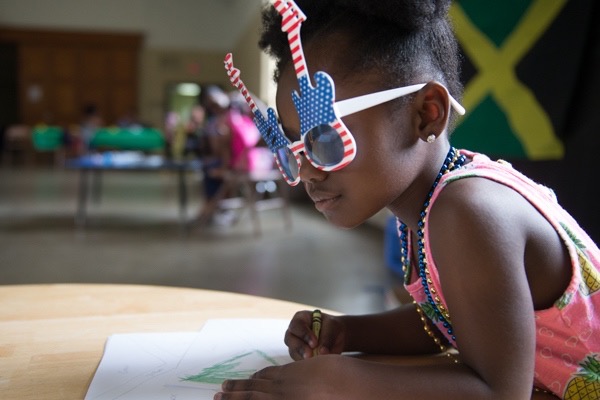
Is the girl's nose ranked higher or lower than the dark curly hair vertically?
lower

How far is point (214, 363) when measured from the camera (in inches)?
30.7

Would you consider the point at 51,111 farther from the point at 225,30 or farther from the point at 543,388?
the point at 543,388

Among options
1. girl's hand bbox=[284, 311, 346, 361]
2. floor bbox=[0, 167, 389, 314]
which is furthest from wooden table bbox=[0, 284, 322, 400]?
floor bbox=[0, 167, 389, 314]

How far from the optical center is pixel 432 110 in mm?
721

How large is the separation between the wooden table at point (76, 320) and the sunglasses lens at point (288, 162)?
25 centimetres

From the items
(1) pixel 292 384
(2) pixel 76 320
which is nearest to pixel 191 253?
(2) pixel 76 320

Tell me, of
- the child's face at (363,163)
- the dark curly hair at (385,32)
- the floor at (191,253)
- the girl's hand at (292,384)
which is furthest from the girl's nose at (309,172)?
the floor at (191,253)

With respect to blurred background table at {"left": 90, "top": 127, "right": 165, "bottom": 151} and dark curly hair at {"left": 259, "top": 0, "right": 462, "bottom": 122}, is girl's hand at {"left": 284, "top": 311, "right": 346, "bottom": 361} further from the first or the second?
blurred background table at {"left": 90, "top": 127, "right": 165, "bottom": 151}

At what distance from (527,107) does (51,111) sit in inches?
560

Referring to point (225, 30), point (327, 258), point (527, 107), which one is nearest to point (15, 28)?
point (225, 30)

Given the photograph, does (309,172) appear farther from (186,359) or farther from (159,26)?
(159,26)

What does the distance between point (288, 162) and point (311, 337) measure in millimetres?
260

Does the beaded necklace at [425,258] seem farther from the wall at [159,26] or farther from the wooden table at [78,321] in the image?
the wall at [159,26]

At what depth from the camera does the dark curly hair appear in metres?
0.69
